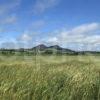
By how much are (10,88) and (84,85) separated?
2126 mm

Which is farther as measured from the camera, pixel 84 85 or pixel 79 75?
pixel 79 75

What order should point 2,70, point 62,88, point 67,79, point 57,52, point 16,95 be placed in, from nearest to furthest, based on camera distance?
point 16,95 → point 62,88 → point 67,79 → point 2,70 → point 57,52

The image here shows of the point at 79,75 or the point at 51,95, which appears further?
the point at 79,75

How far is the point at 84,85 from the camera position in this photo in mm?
10984

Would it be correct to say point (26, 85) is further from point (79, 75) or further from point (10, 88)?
point (79, 75)

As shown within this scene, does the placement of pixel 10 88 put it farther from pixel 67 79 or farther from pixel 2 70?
pixel 2 70

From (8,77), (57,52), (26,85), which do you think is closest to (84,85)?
(26,85)

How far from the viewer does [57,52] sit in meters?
58.3

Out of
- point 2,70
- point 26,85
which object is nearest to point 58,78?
point 26,85

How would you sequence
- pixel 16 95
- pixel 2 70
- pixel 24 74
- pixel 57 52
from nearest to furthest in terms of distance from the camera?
pixel 16 95, pixel 24 74, pixel 2 70, pixel 57 52

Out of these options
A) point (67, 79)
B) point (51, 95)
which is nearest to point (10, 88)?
point (51, 95)

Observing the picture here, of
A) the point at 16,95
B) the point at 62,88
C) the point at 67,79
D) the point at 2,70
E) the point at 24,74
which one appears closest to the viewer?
the point at 16,95

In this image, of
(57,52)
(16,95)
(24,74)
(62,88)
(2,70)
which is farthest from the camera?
(57,52)

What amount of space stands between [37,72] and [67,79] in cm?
148
